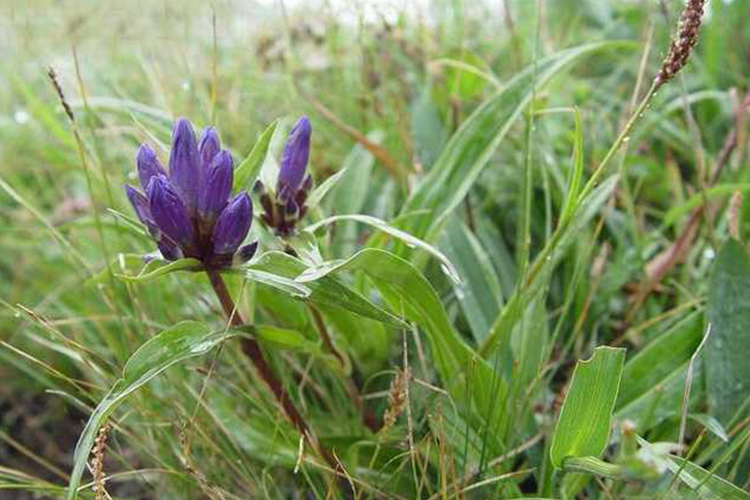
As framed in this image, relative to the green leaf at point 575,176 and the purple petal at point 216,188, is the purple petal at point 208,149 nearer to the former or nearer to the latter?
the purple petal at point 216,188

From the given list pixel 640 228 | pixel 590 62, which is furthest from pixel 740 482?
pixel 590 62

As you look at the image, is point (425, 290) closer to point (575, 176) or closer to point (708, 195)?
point (575, 176)

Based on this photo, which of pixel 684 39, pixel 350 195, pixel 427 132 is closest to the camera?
pixel 684 39

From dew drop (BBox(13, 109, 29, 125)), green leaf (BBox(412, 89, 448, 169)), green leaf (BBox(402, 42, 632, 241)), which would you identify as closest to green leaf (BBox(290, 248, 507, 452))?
A: green leaf (BBox(402, 42, 632, 241))

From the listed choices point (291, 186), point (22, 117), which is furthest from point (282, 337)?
point (22, 117)

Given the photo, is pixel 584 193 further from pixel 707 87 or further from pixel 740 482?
pixel 707 87

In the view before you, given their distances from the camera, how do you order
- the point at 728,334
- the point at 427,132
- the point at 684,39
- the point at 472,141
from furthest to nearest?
the point at 427,132
the point at 472,141
the point at 728,334
the point at 684,39

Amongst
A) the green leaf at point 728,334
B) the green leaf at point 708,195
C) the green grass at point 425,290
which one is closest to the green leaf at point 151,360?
the green grass at point 425,290
